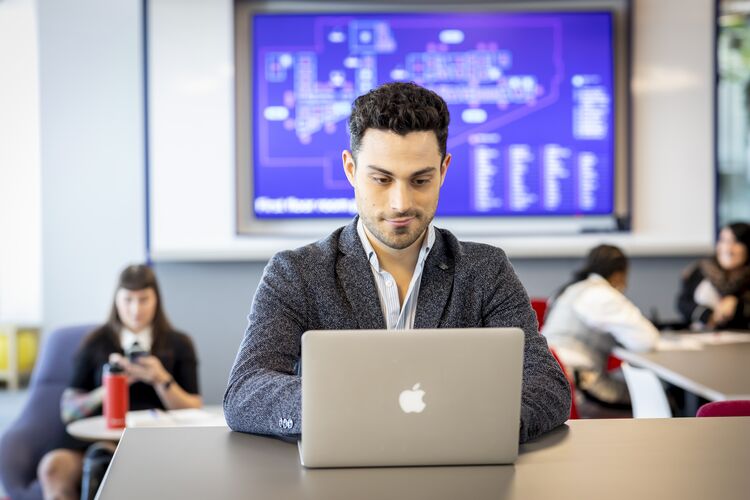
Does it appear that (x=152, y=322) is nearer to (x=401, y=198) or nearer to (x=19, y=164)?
(x=401, y=198)

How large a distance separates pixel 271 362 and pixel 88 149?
392cm

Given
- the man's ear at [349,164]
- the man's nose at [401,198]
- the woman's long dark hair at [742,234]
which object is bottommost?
the woman's long dark hair at [742,234]

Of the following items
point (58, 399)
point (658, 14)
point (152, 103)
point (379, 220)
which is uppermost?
point (658, 14)

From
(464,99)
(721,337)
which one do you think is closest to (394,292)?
(721,337)

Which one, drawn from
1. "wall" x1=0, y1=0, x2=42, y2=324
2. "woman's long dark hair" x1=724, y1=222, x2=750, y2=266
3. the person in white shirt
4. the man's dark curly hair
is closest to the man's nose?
the man's dark curly hair

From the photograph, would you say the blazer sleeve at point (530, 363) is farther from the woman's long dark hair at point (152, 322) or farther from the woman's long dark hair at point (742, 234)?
the woman's long dark hair at point (742, 234)

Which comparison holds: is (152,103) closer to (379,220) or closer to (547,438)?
(379,220)

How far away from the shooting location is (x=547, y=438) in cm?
183

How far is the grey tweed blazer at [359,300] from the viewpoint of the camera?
6.61ft

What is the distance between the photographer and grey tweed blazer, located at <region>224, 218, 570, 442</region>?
2014mm

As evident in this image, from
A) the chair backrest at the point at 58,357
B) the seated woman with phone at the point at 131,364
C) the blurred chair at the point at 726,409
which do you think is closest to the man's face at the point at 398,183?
the blurred chair at the point at 726,409

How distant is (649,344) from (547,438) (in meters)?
2.48

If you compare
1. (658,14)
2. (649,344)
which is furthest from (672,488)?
(658,14)

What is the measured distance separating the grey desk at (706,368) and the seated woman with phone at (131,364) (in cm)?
172
